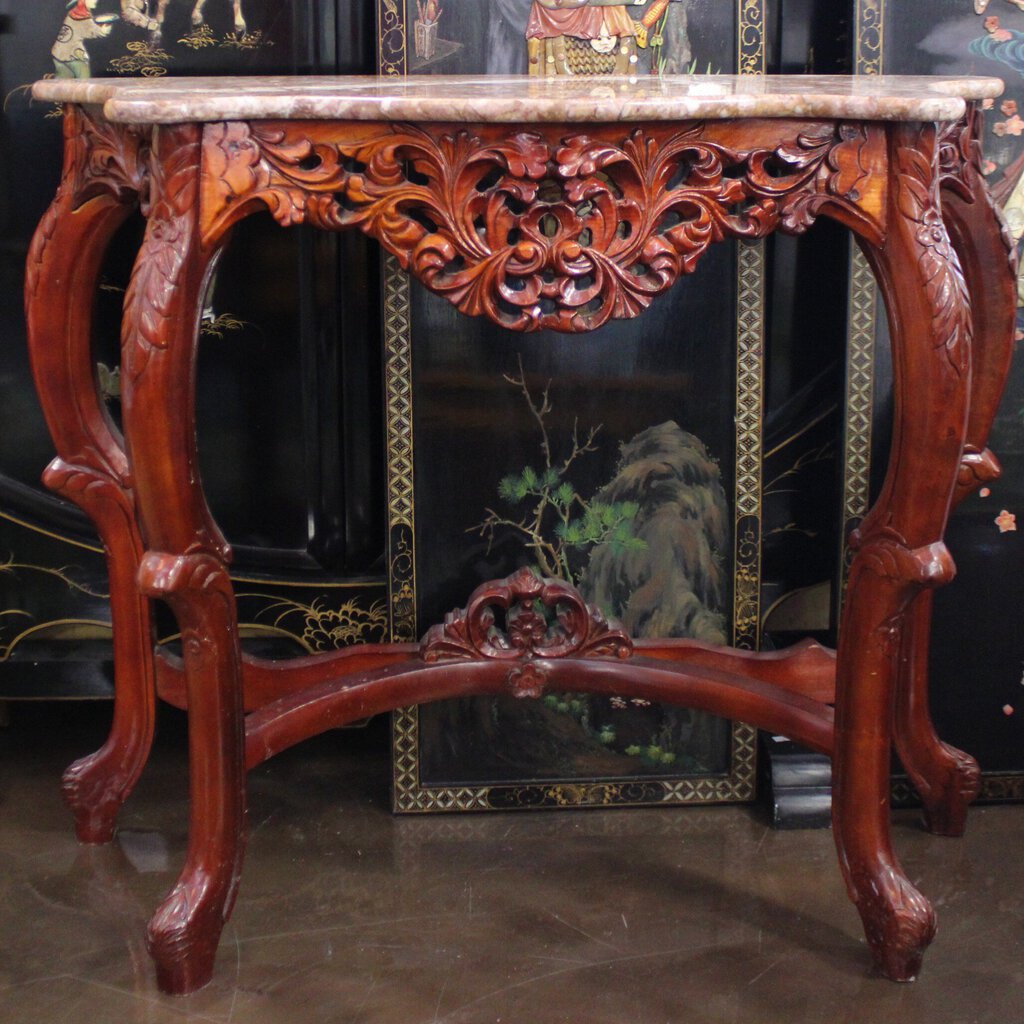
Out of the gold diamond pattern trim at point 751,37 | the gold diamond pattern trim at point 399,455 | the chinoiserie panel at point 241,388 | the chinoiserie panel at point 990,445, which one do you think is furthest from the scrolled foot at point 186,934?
the gold diamond pattern trim at point 751,37

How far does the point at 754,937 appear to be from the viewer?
1.93 meters

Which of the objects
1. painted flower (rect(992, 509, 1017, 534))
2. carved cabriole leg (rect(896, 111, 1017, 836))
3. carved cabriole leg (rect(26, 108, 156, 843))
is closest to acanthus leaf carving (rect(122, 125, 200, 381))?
carved cabriole leg (rect(26, 108, 156, 843))

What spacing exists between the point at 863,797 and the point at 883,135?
2.62 feet

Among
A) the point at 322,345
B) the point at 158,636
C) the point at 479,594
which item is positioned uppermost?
the point at 322,345

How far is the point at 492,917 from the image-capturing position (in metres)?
1.99

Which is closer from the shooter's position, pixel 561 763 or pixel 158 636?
pixel 561 763

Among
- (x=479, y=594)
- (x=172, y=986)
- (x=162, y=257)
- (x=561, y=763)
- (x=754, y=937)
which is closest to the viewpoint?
(x=162, y=257)

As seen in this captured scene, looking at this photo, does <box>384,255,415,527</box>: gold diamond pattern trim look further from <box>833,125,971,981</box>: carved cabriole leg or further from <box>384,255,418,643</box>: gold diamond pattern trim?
<box>833,125,971,981</box>: carved cabriole leg

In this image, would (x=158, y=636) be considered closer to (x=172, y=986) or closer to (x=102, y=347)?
(x=102, y=347)

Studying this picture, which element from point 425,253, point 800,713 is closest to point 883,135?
point 425,253

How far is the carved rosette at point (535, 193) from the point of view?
160 cm

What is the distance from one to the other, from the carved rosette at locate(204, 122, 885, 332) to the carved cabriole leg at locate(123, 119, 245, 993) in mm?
51

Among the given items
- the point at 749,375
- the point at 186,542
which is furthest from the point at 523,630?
the point at 186,542

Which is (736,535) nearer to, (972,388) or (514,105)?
(972,388)
